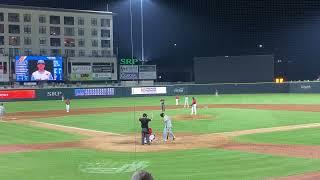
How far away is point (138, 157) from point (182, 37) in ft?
157

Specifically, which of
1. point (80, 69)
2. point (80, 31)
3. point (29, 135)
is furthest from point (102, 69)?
point (29, 135)

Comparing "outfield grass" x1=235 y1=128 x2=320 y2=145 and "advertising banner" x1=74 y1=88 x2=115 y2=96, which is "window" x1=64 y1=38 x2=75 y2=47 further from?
"outfield grass" x1=235 y1=128 x2=320 y2=145

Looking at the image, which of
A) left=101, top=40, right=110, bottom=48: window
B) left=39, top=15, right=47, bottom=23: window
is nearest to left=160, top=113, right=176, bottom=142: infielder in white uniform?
left=39, top=15, right=47, bottom=23: window

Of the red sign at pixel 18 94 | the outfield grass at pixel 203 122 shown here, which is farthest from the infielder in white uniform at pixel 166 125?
the red sign at pixel 18 94

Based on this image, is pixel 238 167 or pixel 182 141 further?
pixel 182 141

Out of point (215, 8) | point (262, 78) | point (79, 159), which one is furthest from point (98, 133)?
point (262, 78)

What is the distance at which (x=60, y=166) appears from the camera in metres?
13.5

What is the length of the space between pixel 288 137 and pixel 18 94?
36.8m

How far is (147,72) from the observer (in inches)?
2296

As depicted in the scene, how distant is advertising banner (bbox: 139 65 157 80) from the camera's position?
2281 inches

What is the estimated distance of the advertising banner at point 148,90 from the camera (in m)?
55.2

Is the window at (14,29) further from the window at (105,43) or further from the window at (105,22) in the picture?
the window at (105,43)

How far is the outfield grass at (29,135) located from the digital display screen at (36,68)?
25.5 m

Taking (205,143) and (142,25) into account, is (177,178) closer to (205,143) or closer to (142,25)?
(205,143)
